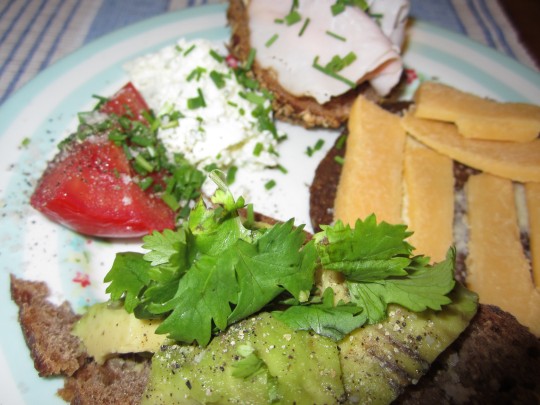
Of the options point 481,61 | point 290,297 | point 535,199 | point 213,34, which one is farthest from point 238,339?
point 481,61

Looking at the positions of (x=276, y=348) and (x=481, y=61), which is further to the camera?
(x=481, y=61)

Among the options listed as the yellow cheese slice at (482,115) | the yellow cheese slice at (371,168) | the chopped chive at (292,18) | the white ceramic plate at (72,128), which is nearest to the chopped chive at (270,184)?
the white ceramic plate at (72,128)

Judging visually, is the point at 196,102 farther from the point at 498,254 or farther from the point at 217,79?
the point at 498,254

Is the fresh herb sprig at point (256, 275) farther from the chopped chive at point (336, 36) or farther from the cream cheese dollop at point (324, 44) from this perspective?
the chopped chive at point (336, 36)

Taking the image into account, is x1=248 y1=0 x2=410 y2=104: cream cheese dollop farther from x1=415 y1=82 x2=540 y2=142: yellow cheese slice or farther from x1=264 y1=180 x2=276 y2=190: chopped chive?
x1=264 y1=180 x2=276 y2=190: chopped chive

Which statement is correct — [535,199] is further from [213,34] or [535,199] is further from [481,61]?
[213,34]

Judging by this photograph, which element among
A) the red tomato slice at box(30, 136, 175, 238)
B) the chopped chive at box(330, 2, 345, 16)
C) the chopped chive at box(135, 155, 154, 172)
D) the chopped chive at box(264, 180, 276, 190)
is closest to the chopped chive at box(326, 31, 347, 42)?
the chopped chive at box(330, 2, 345, 16)
